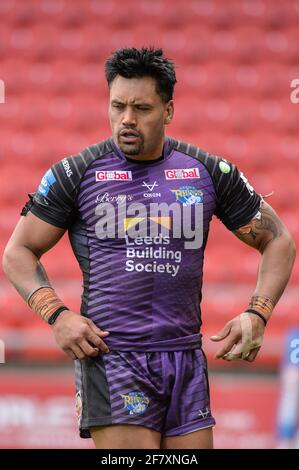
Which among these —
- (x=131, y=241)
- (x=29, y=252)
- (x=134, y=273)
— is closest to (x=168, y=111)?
(x=131, y=241)

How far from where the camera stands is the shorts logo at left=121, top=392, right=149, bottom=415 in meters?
3.80

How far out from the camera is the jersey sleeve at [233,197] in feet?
13.3

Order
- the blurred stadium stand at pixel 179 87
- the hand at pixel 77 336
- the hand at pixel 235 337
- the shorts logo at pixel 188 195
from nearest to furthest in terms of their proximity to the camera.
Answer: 1. the hand at pixel 77 336
2. the hand at pixel 235 337
3. the shorts logo at pixel 188 195
4. the blurred stadium stand at pixel 179 87

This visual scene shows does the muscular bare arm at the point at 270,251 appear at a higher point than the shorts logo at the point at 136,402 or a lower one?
higher

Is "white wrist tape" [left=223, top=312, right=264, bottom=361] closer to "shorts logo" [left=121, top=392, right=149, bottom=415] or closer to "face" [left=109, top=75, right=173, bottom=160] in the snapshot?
"shorts logo" [left=121, top=392, right=149, bottom=415]

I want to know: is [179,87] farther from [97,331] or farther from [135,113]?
[97,331]

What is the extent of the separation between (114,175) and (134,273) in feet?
1.32

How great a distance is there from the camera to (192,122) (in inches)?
370

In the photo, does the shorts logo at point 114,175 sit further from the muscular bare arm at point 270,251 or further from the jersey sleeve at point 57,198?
the muscular bare arm at point 270,251

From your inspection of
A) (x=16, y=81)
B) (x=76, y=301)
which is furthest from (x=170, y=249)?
(x=16, y=81)

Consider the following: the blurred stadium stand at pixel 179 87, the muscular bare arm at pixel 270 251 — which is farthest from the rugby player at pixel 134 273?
the blurred stadium stand at pixel 179 87

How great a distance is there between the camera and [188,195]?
3986 mm

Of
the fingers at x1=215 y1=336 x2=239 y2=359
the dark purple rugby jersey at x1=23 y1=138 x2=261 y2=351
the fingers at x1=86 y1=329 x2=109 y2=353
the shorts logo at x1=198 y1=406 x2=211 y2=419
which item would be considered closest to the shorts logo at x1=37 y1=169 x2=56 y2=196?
the dark purple rugby jersey at x1=23 y1=138 x2=261 y2=351

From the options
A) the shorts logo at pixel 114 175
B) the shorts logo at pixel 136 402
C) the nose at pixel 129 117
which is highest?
the nose at pixel 129 117
